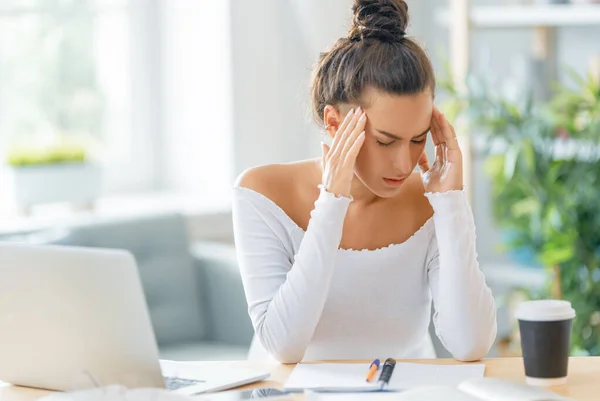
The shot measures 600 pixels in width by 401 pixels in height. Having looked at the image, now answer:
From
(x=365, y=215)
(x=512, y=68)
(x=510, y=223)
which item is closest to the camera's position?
(x=365, y=215)

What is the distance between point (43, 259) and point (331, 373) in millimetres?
453

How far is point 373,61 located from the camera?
1.78 meters

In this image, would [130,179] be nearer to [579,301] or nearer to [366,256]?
[579,301]

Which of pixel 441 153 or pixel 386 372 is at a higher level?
pixel 441 153

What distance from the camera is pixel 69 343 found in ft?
4.54

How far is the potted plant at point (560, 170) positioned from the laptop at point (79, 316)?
186cm

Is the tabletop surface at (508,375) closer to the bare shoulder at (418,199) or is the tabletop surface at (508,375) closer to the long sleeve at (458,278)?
the long sleeve at (458,278)

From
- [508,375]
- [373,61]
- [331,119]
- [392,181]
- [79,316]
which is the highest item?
[373,61]

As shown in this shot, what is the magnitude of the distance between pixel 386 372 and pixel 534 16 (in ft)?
6.81

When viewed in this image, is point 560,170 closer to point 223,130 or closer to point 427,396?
point 223,130

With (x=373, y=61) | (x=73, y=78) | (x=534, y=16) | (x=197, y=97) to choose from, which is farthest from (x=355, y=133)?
(x=73, y=78)

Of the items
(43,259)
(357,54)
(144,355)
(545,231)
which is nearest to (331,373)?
(144,355)

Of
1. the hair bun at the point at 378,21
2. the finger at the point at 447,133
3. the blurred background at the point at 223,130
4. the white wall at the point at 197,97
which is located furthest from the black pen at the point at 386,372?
the white wall at the point at 197,97

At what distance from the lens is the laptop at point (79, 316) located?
134cm
